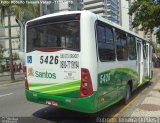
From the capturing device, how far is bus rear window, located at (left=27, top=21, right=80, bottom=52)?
750cm

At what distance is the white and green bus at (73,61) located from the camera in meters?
7.23

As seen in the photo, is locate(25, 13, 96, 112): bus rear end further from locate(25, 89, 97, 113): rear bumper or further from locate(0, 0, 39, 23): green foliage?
locate(0, 0, 39, 23): green foliage

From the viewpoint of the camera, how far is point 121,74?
9773 millimetres

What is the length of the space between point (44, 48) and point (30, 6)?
17.5m

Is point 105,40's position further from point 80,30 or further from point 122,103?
point 122,103

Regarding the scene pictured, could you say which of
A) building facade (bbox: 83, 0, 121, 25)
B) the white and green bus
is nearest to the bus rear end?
the white and green bus

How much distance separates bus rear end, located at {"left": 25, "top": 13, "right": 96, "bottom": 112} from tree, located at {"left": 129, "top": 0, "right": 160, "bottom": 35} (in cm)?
1712

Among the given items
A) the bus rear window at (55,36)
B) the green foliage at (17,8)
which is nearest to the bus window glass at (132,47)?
the bus rear window at (55,36)

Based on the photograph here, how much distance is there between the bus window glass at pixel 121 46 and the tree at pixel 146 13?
14.1 meters

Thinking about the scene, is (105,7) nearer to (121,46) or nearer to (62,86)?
(121,46)

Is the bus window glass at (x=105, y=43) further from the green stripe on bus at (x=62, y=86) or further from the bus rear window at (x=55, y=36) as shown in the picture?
the green stripe on bus at (x=62, y=86)

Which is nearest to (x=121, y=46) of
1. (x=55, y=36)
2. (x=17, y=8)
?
(x=55, y=36)

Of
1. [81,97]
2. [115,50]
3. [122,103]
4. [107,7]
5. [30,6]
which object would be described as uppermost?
[107,7]

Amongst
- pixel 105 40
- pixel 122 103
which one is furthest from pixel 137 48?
pixel 105 40
